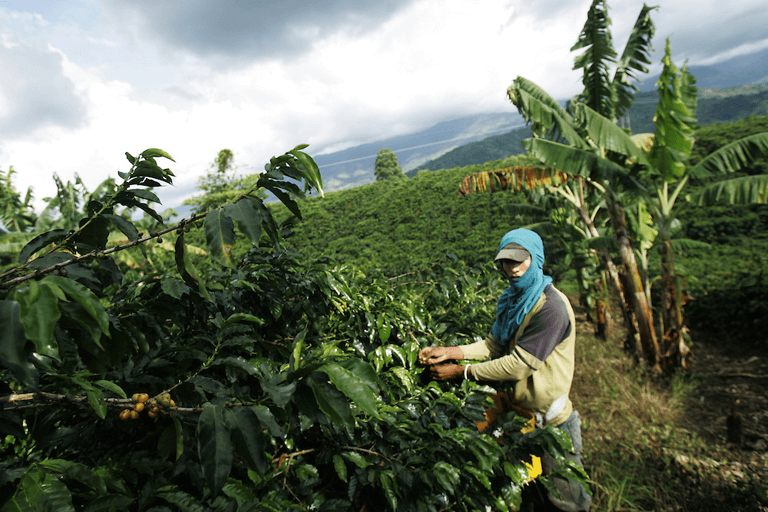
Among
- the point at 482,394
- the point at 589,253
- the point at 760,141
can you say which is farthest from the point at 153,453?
the point at 589,253

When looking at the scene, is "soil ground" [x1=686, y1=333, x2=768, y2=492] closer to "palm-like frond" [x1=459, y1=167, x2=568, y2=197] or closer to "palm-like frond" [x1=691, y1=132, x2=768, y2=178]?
"palm-like frond" [x1=691, y1=132, x2=768, y2=178]

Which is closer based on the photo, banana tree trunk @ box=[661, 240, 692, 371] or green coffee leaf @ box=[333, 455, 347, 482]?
green coffee leaf @ box=[333, 455, 347, 482]

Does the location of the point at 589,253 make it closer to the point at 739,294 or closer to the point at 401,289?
the point at 739,294

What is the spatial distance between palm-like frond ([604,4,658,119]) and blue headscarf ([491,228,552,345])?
5328 mm

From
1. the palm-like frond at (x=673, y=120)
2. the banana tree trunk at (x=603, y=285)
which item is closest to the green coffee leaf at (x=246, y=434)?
the palm-like frond at (x=673, y=120)

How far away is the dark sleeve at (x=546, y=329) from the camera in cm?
187

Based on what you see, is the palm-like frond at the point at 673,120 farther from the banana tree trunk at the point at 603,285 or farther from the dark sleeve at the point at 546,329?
the dark sleeve at the point at 546,329

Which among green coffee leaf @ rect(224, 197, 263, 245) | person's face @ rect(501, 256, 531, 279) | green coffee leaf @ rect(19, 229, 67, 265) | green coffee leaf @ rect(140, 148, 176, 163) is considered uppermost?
green coffee leaf @ rect(140, 148, 176, 163)

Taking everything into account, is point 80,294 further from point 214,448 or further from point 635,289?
point 635,289

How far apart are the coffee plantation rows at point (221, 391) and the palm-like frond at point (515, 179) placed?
4.67 m

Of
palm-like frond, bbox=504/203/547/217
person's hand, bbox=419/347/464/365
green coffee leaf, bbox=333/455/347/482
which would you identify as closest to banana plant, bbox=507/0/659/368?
palm-like frond, bbox=504/203/547/217

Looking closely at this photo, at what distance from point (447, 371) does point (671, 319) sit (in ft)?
16.7

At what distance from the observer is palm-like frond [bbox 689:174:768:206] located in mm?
4359

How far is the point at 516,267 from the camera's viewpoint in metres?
1.97
